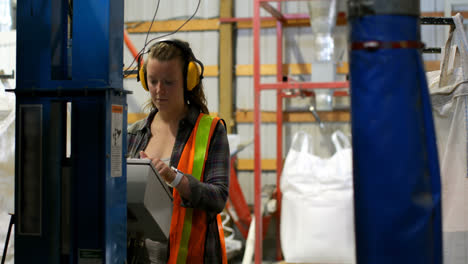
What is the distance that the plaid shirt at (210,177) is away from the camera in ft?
5.81

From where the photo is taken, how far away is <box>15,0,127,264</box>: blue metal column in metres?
1.36

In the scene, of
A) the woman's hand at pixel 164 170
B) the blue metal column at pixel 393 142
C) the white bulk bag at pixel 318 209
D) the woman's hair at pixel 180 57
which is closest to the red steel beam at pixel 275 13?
the white bulk bag at pixel 318 209

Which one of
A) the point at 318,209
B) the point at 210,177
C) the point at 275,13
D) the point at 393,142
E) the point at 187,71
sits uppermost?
the point at 275,13

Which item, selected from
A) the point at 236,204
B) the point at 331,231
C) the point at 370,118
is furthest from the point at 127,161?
the point at 236,204

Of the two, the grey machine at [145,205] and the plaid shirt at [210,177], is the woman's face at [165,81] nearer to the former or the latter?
the plaid shirt at [210,177]

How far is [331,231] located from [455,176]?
214cm

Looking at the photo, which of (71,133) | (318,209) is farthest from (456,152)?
(318,209)

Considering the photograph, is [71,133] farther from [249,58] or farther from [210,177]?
[249,58]

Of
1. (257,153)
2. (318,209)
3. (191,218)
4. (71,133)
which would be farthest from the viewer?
(318,209)

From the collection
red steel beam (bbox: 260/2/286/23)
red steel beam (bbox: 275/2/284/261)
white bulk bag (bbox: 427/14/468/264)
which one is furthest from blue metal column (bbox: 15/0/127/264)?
red steel beam (bbox: 275/2/284/261)

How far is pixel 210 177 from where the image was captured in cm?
186

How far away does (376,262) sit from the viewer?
1182 mm

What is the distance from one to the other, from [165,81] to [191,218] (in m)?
0.47

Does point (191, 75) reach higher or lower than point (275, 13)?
lower
